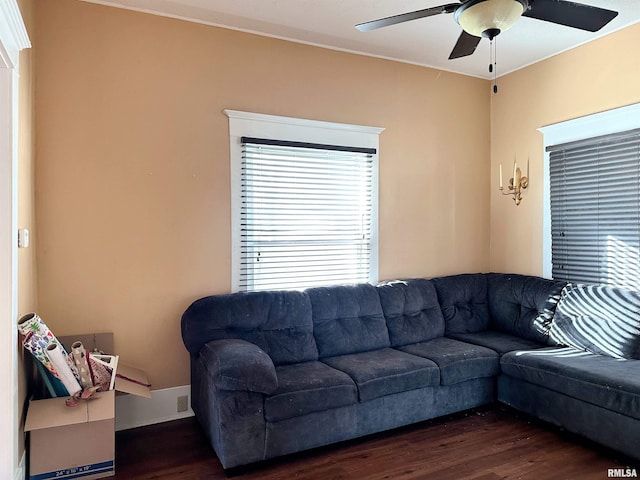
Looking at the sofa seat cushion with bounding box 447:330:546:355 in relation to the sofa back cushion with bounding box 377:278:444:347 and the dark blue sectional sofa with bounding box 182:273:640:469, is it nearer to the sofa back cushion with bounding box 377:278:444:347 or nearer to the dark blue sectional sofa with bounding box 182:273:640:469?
the dark blue sectional sofa with bounding box 182:273:640:469

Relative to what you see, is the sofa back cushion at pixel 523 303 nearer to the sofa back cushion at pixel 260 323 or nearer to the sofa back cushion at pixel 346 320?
the sofa back cushion at pixel 346 320

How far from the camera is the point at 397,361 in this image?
3.13 m

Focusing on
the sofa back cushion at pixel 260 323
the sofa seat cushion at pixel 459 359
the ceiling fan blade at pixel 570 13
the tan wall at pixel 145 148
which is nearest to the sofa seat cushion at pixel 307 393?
the sofa back cushion at pixel 260 323

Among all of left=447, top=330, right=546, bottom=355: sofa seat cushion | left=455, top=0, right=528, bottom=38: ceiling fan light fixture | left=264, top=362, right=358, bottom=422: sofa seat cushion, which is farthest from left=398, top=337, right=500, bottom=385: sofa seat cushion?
left=455, top=0, right=528, bottom=38: ceiling fan light fixture

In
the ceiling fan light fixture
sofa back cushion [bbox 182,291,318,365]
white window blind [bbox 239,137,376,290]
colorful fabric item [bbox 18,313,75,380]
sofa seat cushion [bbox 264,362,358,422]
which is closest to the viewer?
the ceiling fan light fixture

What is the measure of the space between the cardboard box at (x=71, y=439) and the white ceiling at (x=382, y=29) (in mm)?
2538

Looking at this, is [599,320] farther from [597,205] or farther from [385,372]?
[385,372]

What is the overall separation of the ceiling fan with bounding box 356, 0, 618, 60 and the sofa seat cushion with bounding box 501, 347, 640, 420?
1995mm

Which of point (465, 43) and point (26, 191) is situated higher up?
point (465, 43)

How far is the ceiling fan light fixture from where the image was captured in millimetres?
2051

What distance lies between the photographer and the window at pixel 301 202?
347 centimetres

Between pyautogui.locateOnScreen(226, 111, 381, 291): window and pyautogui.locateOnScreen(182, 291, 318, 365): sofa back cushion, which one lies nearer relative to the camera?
pyautogui.locateOnScreen(182, 291, 318, 365): sofa back cushion

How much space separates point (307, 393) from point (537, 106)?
10.9 ft

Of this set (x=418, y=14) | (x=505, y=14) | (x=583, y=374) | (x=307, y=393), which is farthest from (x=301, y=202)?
(x=583, y=374)
